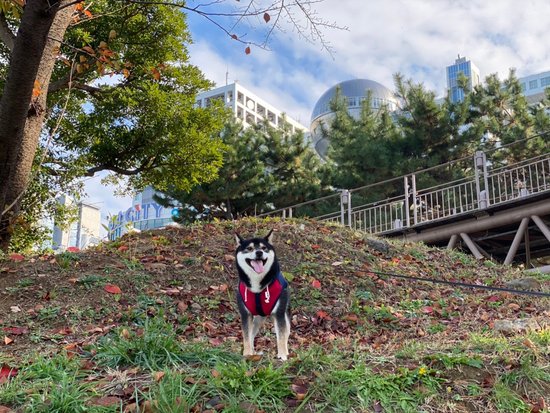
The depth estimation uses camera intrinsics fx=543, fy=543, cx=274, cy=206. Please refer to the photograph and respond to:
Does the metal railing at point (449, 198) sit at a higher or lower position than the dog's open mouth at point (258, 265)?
higher

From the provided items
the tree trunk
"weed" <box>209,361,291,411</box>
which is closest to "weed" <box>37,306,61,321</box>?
the tree trunk

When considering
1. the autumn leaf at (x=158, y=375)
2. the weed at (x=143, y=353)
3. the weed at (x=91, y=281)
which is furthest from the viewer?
the weed at (x=91, y=281)

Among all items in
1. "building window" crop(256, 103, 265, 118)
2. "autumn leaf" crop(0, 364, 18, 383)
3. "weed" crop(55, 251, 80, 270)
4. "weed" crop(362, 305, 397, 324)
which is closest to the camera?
"autumn leaf" crop(0, 364, 18, 383)

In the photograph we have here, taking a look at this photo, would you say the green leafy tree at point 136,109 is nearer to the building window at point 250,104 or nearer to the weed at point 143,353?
the weed at point 143,353

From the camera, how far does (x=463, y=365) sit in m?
3.51

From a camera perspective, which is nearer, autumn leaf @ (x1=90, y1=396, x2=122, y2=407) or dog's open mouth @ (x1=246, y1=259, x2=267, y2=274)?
autumn leaf @ (x1=90, y1=396, x2=122, y2=407)

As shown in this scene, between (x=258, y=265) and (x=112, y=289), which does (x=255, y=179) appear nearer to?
(x=112, y=289)

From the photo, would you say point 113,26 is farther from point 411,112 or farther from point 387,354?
point 411,112

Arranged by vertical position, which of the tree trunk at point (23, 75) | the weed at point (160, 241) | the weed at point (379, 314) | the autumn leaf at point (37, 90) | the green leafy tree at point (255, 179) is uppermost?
the green leafy tree at point (255, 179)

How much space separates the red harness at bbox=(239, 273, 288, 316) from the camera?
401 cm

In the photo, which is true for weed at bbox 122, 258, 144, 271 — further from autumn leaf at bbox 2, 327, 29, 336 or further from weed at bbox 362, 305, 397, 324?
weed at bbox 362, 305, 397, 324

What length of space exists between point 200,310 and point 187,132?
5681mm

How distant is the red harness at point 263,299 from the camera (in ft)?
13.1

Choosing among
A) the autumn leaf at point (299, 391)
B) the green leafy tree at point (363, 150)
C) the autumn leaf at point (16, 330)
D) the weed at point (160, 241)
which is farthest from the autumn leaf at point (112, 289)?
the green leafy tree at point (363, 150)
